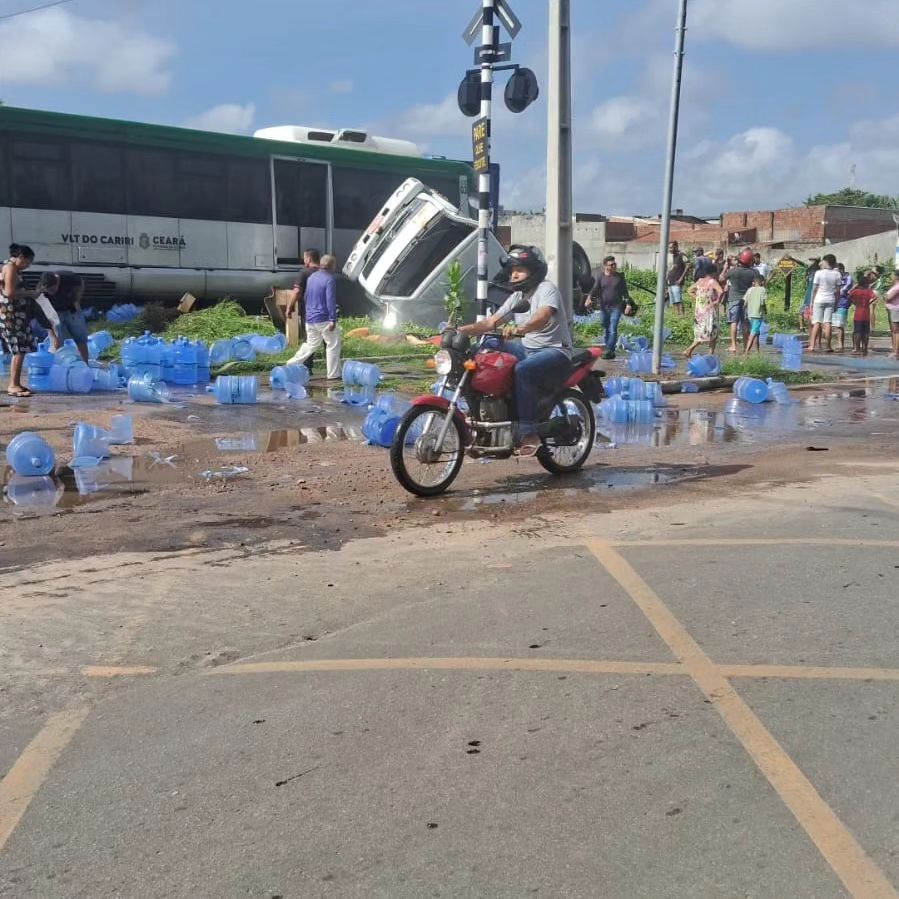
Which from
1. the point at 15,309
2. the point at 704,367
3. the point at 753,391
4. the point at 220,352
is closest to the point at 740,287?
the point at 704,367

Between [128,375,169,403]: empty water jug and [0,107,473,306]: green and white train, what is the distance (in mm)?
7647

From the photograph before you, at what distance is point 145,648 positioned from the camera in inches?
189

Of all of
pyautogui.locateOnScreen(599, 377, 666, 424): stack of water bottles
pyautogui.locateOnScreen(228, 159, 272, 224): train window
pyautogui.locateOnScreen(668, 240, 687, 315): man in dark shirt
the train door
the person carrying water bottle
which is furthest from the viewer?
pyautogui.locateOnScreen(668, 240, 687, 315): man in dark shirt

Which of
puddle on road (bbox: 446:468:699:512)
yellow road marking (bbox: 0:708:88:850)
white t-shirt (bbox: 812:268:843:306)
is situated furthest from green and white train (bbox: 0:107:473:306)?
yellow road marking (bbox: 0:708:88:850)

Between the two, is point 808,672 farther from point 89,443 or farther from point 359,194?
point 359,194

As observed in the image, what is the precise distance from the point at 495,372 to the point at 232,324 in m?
12.8

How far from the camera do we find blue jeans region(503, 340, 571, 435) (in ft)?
27.7

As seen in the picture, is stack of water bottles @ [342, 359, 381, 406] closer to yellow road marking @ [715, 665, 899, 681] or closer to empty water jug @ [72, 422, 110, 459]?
empty water jug @ [72, 422, 110, 459]

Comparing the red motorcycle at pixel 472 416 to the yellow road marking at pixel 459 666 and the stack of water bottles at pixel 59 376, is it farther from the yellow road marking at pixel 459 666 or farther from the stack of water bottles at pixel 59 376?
the stack of water bottles at pixel 59 376

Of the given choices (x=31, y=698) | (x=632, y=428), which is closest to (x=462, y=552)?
(x=31, y=698)

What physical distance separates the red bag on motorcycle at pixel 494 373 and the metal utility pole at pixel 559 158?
5.77 m

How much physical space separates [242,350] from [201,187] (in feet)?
18.4

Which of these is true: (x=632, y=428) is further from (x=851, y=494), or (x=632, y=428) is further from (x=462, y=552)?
(x=462, y=552)

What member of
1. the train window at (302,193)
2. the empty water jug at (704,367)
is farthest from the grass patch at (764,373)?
the train window at (302,193)
